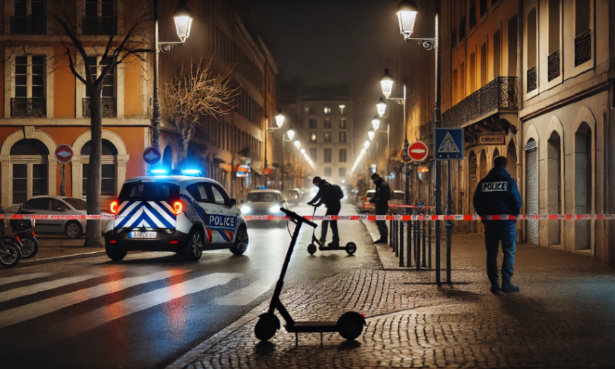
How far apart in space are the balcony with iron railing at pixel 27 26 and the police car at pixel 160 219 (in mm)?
23060

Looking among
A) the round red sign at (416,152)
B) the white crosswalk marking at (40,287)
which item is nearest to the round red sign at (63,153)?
the round red sign at (416,152)

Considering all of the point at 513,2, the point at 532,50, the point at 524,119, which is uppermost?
the point at 513,2

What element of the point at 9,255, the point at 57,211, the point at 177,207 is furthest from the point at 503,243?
the point at 57,211

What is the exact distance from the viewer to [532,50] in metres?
23.6

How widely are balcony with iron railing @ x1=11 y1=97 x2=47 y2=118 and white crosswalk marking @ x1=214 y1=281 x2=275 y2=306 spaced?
27888 mm

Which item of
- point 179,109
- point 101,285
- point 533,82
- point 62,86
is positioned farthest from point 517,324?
point 62,86

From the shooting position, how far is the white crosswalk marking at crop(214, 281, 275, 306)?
421 inches

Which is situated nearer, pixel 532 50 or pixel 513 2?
pixel 532 50

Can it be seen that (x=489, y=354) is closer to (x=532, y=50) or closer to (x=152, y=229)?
(x=152, y=229)

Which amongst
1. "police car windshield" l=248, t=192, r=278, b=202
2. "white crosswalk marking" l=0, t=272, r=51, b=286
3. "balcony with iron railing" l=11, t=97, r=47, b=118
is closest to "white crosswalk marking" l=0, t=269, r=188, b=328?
"white crosswalk marking" l=0, t=272, r=51, b=286

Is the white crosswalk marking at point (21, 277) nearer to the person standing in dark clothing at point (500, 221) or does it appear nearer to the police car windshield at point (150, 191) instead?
the police car windshield at point (150, 191)

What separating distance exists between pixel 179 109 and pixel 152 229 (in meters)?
20.8

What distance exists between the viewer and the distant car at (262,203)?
33.4 m

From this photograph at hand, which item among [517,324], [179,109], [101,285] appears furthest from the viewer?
[179,109]
